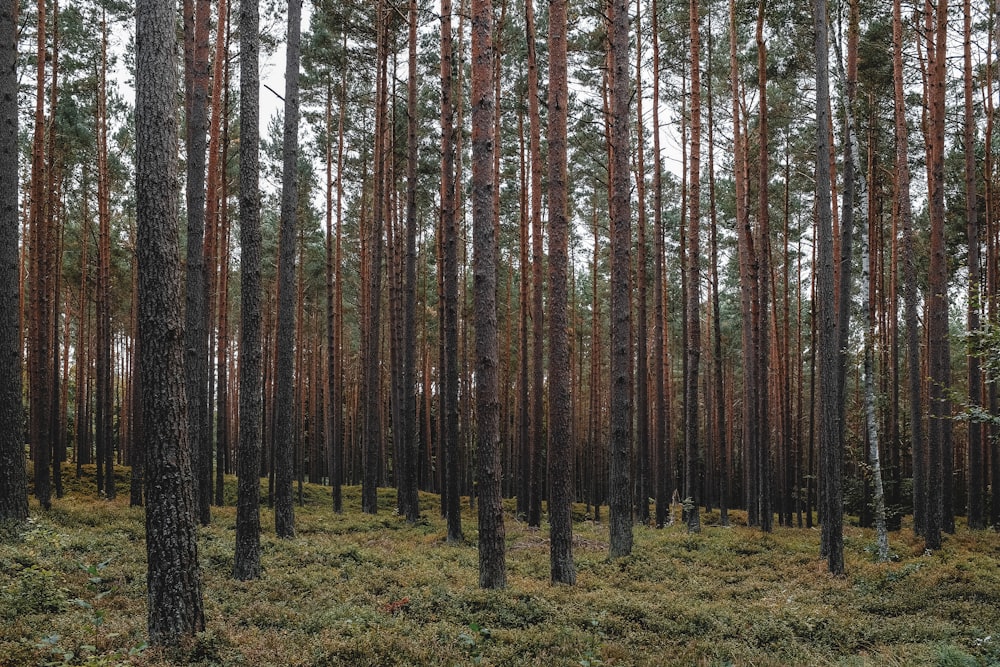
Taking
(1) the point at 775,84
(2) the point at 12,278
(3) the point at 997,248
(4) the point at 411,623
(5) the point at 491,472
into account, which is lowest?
(4) the point at 411,623

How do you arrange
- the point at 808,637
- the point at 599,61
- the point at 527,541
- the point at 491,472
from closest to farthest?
the point at 808,637 < the point at 491,472 < the point at 527,541 < the point at 599,61

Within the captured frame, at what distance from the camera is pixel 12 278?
10062 mm

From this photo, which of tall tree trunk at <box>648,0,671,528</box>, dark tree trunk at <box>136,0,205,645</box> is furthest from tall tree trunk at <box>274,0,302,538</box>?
tall tree trunk at <box>648,0,671,528</box>

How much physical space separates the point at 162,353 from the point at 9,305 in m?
6.80

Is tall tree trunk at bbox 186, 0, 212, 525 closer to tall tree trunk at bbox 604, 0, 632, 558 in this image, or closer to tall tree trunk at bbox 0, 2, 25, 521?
tall tree trunk at bbox 0, 2, 25, 521

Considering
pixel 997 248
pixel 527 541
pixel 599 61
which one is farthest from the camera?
pixel 599 61

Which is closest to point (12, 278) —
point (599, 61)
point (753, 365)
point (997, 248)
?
point (599, 61)

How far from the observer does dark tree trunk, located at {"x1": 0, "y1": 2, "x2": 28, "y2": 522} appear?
9.77 m

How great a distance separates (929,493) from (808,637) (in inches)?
316

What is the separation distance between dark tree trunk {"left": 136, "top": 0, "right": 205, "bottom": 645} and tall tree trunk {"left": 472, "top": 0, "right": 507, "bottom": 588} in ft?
12.2

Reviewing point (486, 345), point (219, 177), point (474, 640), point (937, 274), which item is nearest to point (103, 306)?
point (219, 177)

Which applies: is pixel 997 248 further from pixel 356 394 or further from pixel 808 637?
pixel 356 394

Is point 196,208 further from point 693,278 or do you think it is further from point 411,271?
point 693,278

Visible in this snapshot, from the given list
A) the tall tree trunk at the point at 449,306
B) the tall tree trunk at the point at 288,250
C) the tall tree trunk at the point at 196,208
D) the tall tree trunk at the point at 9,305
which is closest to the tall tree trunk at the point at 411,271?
the tall tree trunk at the point at 449,306
